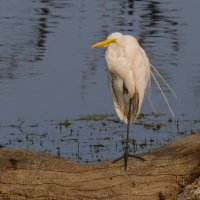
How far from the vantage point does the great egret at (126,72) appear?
21.8ft

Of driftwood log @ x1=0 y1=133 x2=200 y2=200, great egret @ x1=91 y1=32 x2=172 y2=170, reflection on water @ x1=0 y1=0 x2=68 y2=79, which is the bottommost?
reflection on water @ x1=0 y1=0 x2=68 y2=79

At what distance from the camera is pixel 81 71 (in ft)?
37.4

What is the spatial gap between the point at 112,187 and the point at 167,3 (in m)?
12.0

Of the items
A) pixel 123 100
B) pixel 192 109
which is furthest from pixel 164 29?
pixel 123 100

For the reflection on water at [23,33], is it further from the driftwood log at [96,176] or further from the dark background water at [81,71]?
the driftwood log at [96,176]

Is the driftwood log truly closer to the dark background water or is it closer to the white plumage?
the white plumage

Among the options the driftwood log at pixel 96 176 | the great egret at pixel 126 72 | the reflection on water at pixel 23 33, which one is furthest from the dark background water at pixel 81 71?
the driftwood log at pixel 96 176

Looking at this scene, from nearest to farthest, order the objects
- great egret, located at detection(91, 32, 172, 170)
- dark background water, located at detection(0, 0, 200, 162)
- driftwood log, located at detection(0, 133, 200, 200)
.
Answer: driftwood log, located at detection(0, 133, 200, 200) → great egret, located at detection(91, 32, 172, 170) → dark background water, located at detection(0, 0, 200, 162)

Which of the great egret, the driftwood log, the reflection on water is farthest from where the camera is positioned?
the reflection on water

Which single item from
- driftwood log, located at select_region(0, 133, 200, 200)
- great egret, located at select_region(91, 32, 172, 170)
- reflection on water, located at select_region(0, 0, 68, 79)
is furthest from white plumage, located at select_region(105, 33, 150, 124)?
reflection on water, located at select_region(0, 0, 68, 79)

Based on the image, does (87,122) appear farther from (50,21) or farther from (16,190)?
(50,21)

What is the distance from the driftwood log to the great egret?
0.42 m

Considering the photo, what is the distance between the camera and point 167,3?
17.7 m

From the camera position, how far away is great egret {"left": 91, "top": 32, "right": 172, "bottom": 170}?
6.65 meters
